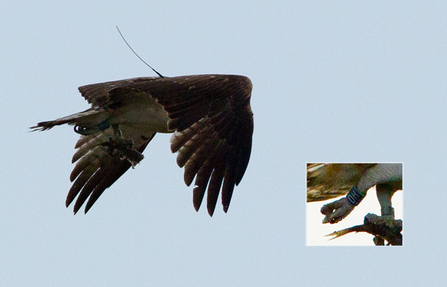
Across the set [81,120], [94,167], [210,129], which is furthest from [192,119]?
[94,167]

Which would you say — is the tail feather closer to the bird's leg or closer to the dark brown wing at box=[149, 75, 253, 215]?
the bird's leg

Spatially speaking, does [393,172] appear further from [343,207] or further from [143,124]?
[143,124]

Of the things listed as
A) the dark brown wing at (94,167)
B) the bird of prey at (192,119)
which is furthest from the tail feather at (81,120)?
the dark brown wing at (94,167)

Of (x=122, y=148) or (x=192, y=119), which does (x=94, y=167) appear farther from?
(x=192, y=119)

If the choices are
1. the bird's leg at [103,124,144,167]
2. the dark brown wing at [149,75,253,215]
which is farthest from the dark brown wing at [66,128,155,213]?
the dark brown wing at [149,75,253,215]

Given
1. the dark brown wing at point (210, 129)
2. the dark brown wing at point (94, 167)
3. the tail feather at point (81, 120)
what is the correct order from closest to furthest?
the dark brown wing at point (210, 129)
the tail feather at point (81, 120)
the dark brown wing at point (94, 167)

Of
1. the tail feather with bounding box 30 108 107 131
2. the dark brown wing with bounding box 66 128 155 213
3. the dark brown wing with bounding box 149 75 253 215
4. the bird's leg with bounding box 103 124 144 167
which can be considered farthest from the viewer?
the dark brown wing with bounding box 66 128 155 213

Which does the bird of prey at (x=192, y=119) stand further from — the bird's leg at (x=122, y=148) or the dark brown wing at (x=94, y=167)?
the dark brown wing at (x=94, y=167)

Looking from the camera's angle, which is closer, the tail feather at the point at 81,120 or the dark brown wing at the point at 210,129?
the dark brown wing at the point at 210,129
